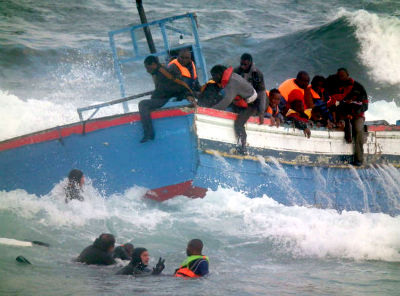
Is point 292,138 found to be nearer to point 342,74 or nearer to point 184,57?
point 342,74

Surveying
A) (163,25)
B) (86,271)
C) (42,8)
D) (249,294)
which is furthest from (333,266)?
(42,8)

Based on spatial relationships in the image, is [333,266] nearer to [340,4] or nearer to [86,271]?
[86,271]

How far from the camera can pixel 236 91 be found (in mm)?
8141

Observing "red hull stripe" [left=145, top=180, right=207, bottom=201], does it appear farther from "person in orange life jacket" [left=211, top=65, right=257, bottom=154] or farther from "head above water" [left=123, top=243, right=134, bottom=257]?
"head above water" [left=123, top=243, right=134, bottom=257]

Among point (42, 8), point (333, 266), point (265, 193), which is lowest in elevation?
point (333, 266)

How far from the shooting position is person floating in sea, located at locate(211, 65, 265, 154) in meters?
8.00

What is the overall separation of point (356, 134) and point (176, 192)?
3.39m

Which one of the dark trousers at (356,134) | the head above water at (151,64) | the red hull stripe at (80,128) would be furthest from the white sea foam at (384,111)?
the red hull stripe at (80,128)

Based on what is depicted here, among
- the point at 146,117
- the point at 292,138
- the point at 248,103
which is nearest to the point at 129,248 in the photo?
the point at 146,117

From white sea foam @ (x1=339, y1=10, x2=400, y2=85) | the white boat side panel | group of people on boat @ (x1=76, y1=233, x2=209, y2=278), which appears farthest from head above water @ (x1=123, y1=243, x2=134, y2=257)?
white sea foam @ (x1=339, y1=10, x2=400, y2=85)

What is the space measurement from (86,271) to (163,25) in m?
5.04

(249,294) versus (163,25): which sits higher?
(163,25)

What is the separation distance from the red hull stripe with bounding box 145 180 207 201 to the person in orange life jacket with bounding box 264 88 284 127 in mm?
1637

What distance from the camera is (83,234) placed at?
307 inches
